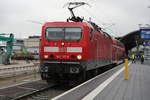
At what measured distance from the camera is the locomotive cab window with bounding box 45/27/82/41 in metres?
13.6

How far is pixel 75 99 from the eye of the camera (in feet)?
27.3

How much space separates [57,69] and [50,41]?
158cm

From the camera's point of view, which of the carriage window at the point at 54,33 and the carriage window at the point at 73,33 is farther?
the carriage window at the point at 54,33

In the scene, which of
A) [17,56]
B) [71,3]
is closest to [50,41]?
[71,3]

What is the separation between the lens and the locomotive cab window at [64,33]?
13641mm

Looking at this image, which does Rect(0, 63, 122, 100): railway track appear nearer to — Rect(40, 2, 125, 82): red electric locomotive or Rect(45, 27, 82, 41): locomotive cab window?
Rect(40, 2, 125, 82): red electric locomotive

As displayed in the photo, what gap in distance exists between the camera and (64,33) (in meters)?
13.9

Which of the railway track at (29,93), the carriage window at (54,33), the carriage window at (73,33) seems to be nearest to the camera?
A: the railway track at (29,93)

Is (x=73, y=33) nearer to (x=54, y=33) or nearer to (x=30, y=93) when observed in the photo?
(x=54, y=33)

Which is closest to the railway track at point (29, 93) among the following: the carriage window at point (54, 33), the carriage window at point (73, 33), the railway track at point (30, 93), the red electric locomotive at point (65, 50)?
the railway track at point (30, 93)

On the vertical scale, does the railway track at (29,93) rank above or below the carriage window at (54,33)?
below

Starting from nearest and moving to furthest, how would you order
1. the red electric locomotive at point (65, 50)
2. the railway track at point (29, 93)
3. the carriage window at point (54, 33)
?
the railway track at point (29, 93)
the red electric locomotive at point (65, 50)
the carriage window at point (54, 33)

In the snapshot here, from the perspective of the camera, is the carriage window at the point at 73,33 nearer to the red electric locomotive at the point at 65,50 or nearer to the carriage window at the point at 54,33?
the red electric locomotive at the point at 65,50

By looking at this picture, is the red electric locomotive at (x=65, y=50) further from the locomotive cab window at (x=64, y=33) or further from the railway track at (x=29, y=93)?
the railway track at (x=29, y=93)
